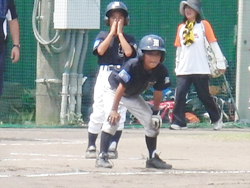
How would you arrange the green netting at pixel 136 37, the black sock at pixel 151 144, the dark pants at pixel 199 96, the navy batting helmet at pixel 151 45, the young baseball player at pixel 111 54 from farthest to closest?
the green netting at pixel 136 37 → the dark pants at pixel 199 96 → the young baseball player at pixel 111 54 → the black sock at pixel 151 144 → the navy batting helmet at pixel 151 45

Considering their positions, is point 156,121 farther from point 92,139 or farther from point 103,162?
point 92,139

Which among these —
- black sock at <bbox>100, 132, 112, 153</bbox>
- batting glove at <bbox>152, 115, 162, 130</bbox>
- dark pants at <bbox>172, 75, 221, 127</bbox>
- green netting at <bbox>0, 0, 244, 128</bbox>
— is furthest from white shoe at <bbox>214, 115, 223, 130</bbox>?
black sock at <bbox>100, 132, 112, 153</bbox>

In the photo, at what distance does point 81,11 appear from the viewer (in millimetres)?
13242

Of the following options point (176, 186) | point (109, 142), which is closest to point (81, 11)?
point (109, 142)

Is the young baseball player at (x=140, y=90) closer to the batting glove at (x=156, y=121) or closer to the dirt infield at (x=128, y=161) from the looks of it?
the batting glove at (x=156, y=121)

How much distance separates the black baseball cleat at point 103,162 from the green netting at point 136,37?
19.8ft

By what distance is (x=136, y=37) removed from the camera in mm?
14500

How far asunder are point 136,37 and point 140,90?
658 cm

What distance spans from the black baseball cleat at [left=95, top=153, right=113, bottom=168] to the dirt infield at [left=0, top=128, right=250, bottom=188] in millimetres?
89

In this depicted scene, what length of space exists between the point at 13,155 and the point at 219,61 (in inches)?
176


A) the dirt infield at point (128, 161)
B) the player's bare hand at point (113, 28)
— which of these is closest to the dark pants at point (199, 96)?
the dirt infield at point (128, 161)

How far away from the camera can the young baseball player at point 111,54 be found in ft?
28.3

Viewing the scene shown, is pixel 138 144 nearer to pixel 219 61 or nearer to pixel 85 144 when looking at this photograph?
pixel 85 144

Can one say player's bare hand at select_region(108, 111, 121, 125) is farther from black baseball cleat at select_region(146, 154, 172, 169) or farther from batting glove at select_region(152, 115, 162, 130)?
black baseball cleat at select_region(146, 154, 172, 169)
